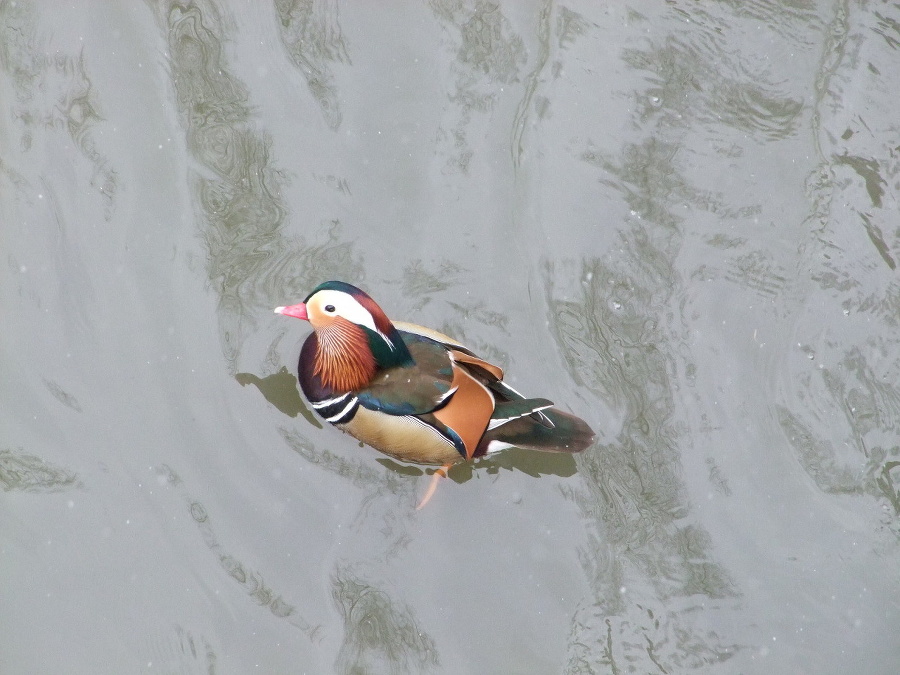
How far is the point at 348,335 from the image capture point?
12.1 feet

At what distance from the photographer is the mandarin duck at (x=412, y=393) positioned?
358 centimetres

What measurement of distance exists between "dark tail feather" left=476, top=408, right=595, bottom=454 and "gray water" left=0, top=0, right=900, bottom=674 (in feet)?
0.79

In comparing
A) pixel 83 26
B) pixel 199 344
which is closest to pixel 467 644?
pixel 199 344

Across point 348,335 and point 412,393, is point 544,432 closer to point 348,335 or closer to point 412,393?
point 412,393

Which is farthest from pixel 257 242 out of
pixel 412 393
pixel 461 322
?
pixel 412 393

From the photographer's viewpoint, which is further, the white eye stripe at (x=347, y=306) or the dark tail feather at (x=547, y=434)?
the dark tail feather at (x=547, y=434)

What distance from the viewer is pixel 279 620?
362 centimetres

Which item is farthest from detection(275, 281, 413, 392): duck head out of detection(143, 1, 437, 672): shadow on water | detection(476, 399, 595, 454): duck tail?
detection(476, 399, 595, 454): duck tail

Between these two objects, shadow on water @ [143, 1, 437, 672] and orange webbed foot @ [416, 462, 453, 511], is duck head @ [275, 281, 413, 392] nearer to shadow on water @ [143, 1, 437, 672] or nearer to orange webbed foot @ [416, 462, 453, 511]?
shadow on water @ [143, 1, 437, 672]

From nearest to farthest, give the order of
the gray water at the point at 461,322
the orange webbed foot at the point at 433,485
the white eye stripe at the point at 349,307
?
the white eye stripe at the point at 349,307
the gray water at the point at 461,322
the orange webbed foot at the point at 433,485

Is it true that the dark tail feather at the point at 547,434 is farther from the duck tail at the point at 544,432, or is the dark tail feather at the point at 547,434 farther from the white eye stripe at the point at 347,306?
the white eye stripe at the point at 347,306

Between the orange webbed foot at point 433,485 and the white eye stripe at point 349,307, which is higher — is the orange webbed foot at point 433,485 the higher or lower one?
the lower one

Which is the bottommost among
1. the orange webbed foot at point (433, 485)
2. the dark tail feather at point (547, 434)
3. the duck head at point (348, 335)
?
the orange webbed foot at point (433, 485)

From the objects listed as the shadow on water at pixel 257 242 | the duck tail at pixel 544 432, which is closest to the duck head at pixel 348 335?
the shadow on water at pixel 257 242
